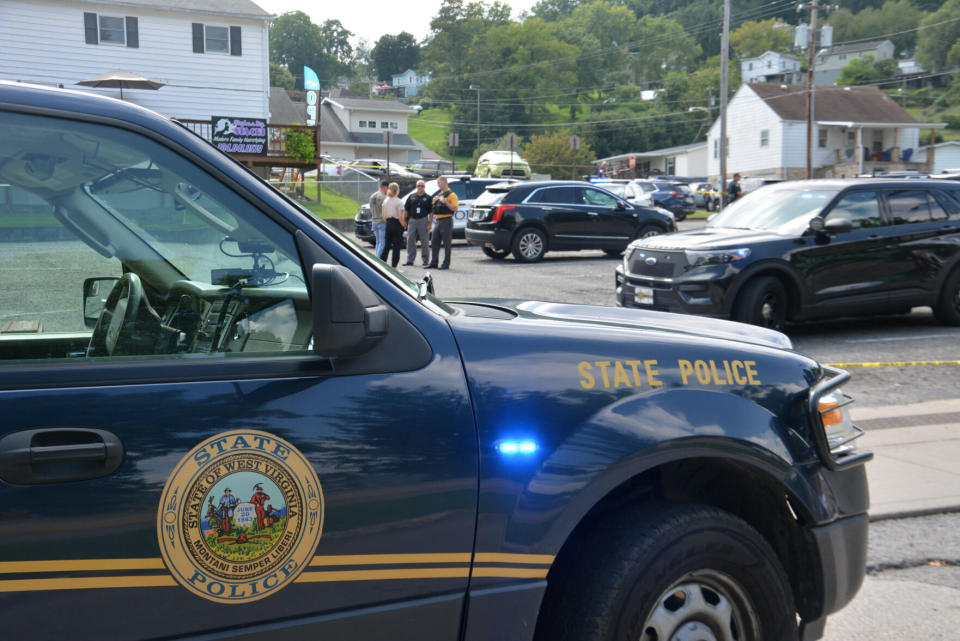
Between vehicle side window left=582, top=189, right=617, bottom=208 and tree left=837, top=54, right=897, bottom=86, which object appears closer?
vehicle side window left=582, top=189, right=617, bottom=208

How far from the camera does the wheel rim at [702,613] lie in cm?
252

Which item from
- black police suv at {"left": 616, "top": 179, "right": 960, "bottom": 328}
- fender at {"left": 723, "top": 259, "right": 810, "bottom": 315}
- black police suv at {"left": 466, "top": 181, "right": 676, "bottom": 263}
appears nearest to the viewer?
fender at {"left": 723, "top": 259, "right": 810, "bottom": 315}

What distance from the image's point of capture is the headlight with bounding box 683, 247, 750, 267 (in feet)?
31.7

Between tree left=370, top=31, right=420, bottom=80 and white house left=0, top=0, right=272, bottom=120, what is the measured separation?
13151 centimetres

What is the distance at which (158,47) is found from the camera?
30375 mm

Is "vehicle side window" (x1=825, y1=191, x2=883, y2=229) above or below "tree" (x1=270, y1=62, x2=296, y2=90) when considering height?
below

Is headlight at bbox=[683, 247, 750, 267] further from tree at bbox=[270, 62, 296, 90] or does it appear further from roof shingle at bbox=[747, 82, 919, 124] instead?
tree at bbox=[270, 62, 296, 90]

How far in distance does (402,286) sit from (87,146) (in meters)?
0.85

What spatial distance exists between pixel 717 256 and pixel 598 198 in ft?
35.1

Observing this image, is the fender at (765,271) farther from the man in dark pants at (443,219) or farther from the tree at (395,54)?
the tree at (395,54)

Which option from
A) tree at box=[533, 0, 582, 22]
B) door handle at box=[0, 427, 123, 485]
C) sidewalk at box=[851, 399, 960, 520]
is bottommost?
sidewalk at box=[851, 399, 960, 520]

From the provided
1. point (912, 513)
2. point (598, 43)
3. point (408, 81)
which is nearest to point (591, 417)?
point (912, 513)

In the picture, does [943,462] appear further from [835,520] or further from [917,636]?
[835,520]

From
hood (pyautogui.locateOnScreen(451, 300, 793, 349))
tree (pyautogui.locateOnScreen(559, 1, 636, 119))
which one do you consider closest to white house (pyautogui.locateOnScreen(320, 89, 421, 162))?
tree (pyautogui.locateOnScreen(559, 1, 636, 119))
